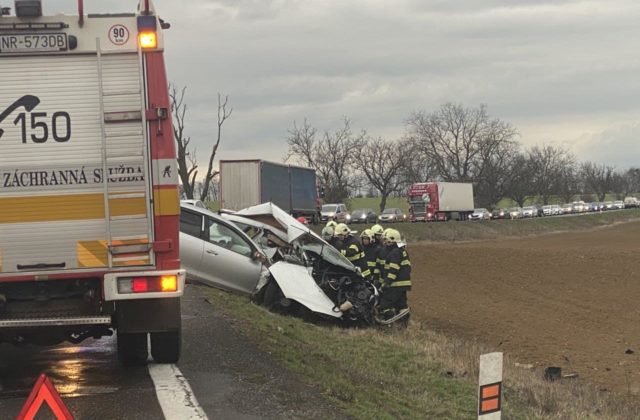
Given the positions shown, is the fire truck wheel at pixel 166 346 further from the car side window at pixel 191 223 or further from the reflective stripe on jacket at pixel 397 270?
A: the reflective stripe on jacket at pixel 397 270

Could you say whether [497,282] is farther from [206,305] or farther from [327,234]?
[206,305]

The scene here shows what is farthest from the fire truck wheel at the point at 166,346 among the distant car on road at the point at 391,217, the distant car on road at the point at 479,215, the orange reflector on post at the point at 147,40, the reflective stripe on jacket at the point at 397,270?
the distant car on road at the point at 479,215

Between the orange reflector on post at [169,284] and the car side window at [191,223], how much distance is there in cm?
730

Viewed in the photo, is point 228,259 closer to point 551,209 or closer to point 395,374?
point 395,374

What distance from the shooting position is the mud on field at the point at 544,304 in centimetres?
1388

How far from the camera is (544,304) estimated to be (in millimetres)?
20375

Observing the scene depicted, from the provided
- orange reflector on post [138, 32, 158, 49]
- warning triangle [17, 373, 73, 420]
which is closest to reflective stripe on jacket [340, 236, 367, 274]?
orange reflector on post [138, 32, 158, 49]

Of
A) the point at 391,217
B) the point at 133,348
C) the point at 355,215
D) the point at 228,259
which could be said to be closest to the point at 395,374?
the point at 133,348

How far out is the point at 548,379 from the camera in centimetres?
1115

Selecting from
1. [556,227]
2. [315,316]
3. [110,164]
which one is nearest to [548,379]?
[315,316]

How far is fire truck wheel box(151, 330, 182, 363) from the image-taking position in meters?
6.77

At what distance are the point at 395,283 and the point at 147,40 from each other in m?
7.85

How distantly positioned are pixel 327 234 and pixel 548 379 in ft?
21.2

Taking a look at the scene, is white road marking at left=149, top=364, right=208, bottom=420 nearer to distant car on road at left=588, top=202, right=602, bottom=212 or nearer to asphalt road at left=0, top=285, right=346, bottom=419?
asphalt road at left=0, top=285, right=346, bottom=419
